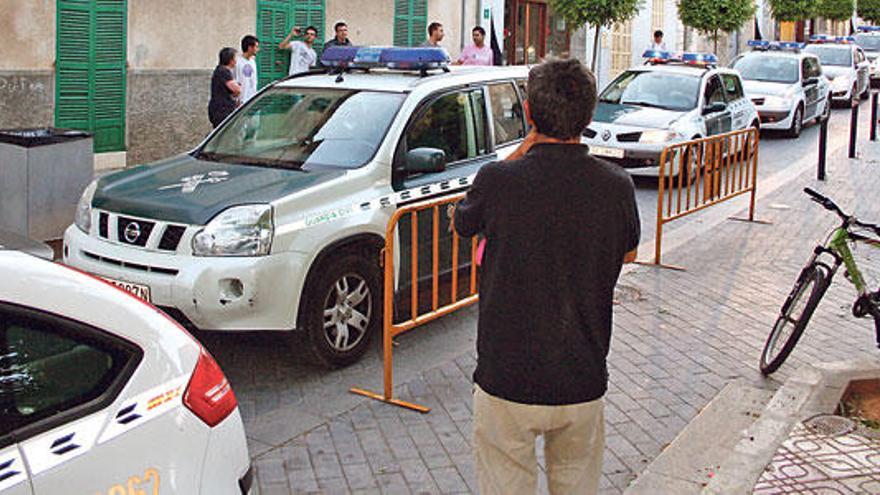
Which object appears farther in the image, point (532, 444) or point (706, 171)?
point (706, 171)

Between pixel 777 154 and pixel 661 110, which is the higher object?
pixel 661 110

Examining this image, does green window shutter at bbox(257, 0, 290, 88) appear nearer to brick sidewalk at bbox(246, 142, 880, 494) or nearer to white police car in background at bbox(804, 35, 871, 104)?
brick sidewalk at bbox(246, 142, 880, 494)

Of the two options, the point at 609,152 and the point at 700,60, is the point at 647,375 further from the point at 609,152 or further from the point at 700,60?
the point at 700,60

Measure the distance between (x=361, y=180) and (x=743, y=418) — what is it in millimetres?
2581

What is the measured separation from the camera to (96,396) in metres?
2.83

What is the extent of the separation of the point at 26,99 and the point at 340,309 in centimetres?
784

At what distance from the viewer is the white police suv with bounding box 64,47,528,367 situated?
5980mm

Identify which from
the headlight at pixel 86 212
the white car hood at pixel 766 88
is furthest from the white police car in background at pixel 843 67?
the headlight at pixel 86 212

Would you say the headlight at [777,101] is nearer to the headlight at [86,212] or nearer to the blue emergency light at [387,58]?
the blue emergency light at [387,58]

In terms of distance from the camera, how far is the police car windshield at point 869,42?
4065 centimetres

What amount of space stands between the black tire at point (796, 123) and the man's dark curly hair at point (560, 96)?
18.3m

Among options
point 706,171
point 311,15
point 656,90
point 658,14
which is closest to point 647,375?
point 706,171

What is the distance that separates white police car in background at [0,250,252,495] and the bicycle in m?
4.08

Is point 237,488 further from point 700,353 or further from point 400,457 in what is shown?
point 700,353
